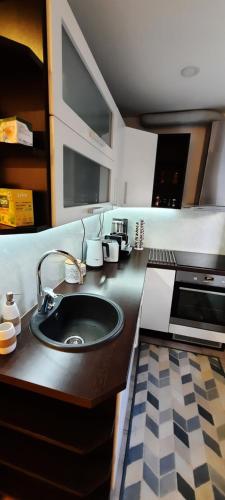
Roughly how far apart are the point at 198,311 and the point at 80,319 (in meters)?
1.35

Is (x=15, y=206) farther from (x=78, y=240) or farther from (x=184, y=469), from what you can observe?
(x=184, y=469)

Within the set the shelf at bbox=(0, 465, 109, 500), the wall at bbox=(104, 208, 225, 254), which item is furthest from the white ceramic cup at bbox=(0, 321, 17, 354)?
the wall at bbox=(104, 208, 225, 254)

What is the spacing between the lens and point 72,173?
0.88 m

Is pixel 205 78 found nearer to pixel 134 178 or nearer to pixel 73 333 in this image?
pixel 134 178

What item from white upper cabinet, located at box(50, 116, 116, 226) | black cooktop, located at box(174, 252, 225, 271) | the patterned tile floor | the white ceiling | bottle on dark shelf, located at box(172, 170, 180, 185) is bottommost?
the patterned tile floor

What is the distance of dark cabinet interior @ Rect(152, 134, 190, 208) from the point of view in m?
2.12

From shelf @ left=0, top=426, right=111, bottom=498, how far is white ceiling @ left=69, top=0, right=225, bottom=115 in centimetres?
177

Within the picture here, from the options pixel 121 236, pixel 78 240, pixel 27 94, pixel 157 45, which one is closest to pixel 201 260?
pixel 121 236

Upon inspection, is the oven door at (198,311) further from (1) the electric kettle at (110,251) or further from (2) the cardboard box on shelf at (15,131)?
(2) the cardboard box on shelf at (15,131)

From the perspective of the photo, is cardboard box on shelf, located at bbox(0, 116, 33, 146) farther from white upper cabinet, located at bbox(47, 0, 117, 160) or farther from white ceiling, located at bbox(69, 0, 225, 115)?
white ceiling, located at bbox(69, 0, 225, 115)

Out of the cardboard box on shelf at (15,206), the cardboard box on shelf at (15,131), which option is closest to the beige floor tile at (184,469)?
A: the cardboard box on shelf at (15,206)

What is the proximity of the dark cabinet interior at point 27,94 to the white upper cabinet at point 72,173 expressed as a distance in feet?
0.09

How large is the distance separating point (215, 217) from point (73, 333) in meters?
1.96

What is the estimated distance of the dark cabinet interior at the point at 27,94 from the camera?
2.06 feet
